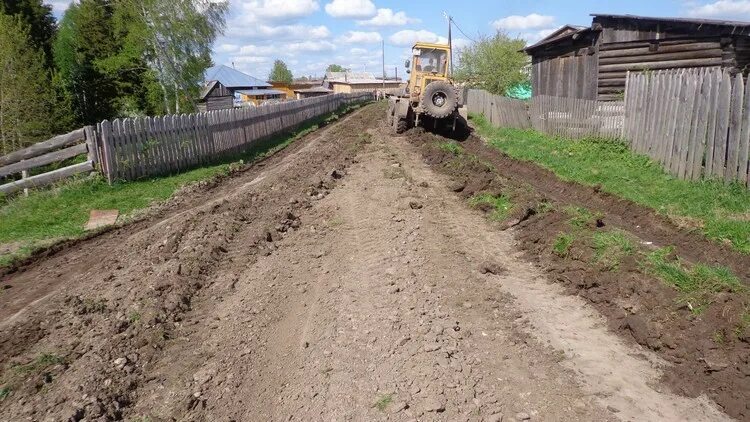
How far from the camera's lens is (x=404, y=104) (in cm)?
1784

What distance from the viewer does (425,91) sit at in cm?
1647

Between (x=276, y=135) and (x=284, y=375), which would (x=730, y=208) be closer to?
(x=284, y=375)

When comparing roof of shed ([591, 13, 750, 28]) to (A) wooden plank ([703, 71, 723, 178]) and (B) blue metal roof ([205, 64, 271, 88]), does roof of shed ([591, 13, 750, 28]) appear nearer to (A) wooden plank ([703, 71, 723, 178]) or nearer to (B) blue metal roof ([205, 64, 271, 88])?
(A) wooden plank ([703, 71, 723, 178])

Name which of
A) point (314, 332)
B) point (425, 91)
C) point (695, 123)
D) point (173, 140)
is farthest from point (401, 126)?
point (314, 332)

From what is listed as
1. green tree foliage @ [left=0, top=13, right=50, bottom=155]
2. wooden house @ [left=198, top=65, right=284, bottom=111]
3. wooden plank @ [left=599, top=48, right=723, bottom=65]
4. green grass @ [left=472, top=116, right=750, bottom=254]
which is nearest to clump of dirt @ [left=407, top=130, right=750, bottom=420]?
green grass @ [left=472, top=116, right=750, bottom=254]

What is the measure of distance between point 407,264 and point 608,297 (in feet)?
6.44

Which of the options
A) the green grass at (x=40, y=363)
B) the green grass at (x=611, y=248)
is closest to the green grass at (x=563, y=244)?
the green grass at (x=611, y=248)

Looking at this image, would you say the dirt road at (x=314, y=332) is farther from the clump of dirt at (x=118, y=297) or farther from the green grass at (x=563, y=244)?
the green grass at (x=563, y=244)

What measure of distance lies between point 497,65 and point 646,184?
2617cm

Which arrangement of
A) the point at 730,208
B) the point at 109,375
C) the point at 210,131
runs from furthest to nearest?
the point at 210,131 < the point at 730,208 < the point at 109,375

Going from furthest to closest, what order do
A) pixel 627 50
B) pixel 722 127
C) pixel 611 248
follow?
pixel 627 50 < pixel 722 127 < pixel 611 248

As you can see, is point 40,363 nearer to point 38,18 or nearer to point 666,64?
point 666,64

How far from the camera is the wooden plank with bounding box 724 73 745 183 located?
8.54 metres

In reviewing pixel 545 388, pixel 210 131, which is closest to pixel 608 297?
pixel 545 388
